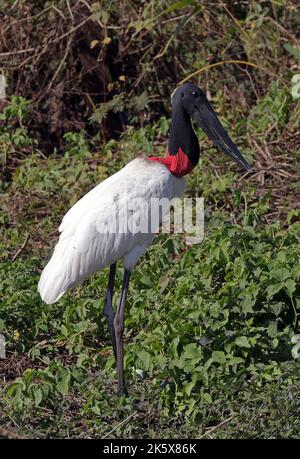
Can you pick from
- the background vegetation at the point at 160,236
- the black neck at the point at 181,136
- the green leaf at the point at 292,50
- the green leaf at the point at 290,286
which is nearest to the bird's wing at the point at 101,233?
the black neck at the point at 181,136

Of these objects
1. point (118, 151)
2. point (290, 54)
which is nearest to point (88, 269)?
point (118, 151)

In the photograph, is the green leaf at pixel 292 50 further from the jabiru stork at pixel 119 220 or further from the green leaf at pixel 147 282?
the green leaf at pixel 147 282

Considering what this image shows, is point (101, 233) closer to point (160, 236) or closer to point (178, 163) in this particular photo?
point (178, 163)

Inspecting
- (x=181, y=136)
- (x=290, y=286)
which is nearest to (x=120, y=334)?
A: (x=290, y=286)

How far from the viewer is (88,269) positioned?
5.98 metres

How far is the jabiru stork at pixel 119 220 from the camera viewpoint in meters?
5.93

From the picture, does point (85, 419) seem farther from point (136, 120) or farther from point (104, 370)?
point (136, 120)

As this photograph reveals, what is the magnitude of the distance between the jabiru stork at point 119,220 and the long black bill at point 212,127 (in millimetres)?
23

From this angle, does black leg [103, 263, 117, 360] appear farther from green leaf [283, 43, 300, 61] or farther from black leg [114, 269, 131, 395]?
green leaf [283, 43, 300, 61]

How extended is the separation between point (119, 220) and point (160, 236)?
4.23 ft

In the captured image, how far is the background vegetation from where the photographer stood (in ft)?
17.6

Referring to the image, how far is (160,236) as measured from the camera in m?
7.27

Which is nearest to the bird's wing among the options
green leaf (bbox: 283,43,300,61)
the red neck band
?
the red neck band

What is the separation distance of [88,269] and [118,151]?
295cm
